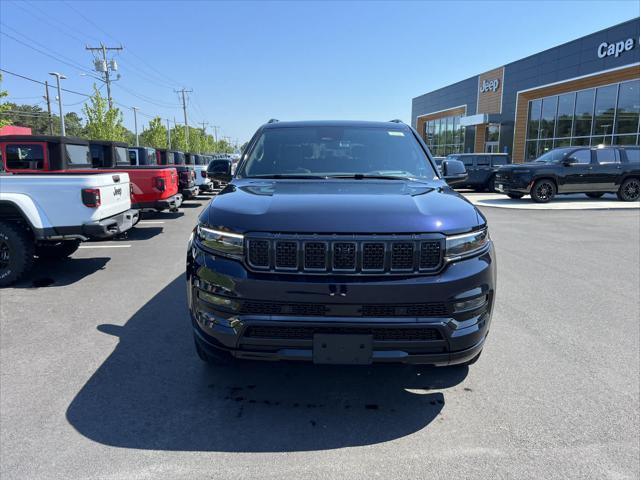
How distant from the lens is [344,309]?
97.3 inches

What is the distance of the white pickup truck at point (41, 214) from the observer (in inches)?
227

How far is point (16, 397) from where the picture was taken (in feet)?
10.1

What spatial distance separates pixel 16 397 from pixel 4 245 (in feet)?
12.1

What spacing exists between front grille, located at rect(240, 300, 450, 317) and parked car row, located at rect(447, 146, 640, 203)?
1582 cm

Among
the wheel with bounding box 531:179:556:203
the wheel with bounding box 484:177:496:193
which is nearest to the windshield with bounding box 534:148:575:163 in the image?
the wheel with bounding box 531:179:556:203

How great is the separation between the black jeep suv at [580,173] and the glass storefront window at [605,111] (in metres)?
10.4

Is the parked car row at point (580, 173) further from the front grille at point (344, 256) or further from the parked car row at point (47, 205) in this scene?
the front grille at point (344, 256)

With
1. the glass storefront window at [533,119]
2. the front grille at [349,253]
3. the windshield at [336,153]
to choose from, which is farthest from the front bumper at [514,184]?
the glass storefront window at [533,119]

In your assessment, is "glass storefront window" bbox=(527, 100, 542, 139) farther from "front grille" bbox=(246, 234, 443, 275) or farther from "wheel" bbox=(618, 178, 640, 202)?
"front grille" bbox=(246, 234, 443, 275)

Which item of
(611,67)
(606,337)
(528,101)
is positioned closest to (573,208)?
(606,337)

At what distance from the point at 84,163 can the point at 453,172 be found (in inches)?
323

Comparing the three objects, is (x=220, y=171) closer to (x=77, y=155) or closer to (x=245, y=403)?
(x=245, y=403)

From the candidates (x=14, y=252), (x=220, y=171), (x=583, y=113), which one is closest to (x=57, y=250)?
(x=14, y=252)

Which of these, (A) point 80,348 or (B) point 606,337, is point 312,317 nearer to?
(A) point 80,348
